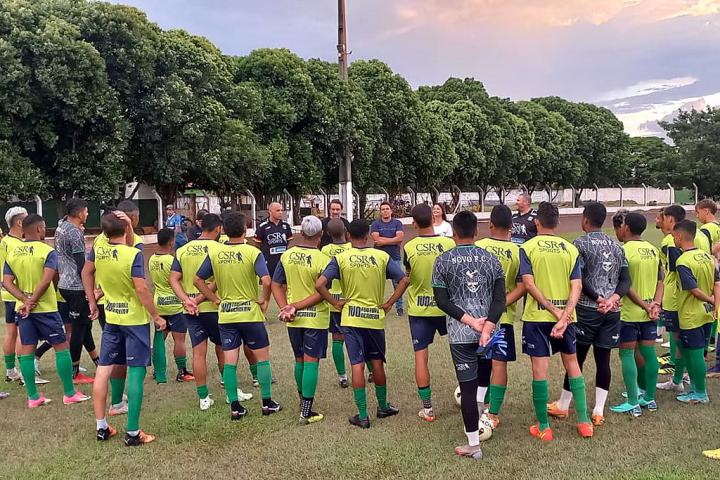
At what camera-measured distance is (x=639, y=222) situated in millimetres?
5492

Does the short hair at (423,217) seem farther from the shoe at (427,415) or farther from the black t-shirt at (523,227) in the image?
the black t-shirt at (523,227)

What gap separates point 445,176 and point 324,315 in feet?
98.9

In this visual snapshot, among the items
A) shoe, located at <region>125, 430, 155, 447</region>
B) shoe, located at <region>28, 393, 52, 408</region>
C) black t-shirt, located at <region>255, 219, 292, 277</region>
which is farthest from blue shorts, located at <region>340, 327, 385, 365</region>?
black t-shirt, located at <region>255, 219, 292, 277</region>

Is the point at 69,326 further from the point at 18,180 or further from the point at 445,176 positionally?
the point at 445,176

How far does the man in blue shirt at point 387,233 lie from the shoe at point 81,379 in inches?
168

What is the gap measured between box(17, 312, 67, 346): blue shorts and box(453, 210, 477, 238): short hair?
4248 millimetres

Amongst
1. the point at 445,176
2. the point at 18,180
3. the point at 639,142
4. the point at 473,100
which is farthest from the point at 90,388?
the point at 639,142

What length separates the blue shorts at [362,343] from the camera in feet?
17.4

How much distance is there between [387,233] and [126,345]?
15.6ft

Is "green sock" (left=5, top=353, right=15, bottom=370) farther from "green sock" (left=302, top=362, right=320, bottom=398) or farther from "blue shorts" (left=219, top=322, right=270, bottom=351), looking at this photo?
"green sock" (left=302, top=362, right=320, bottom=398)

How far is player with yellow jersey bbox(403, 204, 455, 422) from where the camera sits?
A: 5406mm

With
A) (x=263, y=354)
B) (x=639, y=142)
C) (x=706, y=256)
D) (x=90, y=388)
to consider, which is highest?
(x=639, y=142)

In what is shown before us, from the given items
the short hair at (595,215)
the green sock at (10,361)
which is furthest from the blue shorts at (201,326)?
the short hair at (595,215)

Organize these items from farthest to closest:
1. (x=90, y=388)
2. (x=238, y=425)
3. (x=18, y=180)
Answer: (x=18, y=180), (x=90, y=388), (x=238, y=425)
